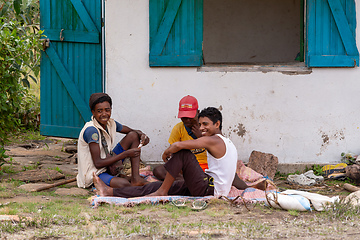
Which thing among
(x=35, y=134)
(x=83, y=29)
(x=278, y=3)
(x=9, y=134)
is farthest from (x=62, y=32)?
(x=278, y=3)

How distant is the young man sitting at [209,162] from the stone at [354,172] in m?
1.79

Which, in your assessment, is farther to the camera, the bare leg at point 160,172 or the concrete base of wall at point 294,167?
the concrete base of wall at point 294,167

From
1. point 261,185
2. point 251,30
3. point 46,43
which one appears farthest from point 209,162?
point 251,30

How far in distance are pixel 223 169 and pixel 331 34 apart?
2486 mm

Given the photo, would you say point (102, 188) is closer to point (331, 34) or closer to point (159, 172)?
point (159, 172)

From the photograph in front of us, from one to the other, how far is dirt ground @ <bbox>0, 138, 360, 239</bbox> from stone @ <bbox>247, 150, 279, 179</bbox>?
0.81 meters

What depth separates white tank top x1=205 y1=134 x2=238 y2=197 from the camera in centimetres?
438

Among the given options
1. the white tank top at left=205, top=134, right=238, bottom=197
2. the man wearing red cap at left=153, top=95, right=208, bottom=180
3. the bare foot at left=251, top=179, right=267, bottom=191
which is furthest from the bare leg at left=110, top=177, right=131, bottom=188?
the bare foot at left=251, top=179, right=267, bottom=191

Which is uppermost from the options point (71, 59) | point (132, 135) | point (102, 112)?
A: point (71, 59)

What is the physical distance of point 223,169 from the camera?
440cm

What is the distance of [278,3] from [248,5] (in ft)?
1.99

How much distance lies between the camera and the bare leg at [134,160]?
16.8ft

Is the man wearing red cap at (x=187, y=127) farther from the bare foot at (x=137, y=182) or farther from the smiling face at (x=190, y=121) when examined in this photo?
the bare foot at (x=137, y=182)

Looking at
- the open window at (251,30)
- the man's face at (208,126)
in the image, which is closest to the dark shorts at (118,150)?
the man's face at (208,126)
